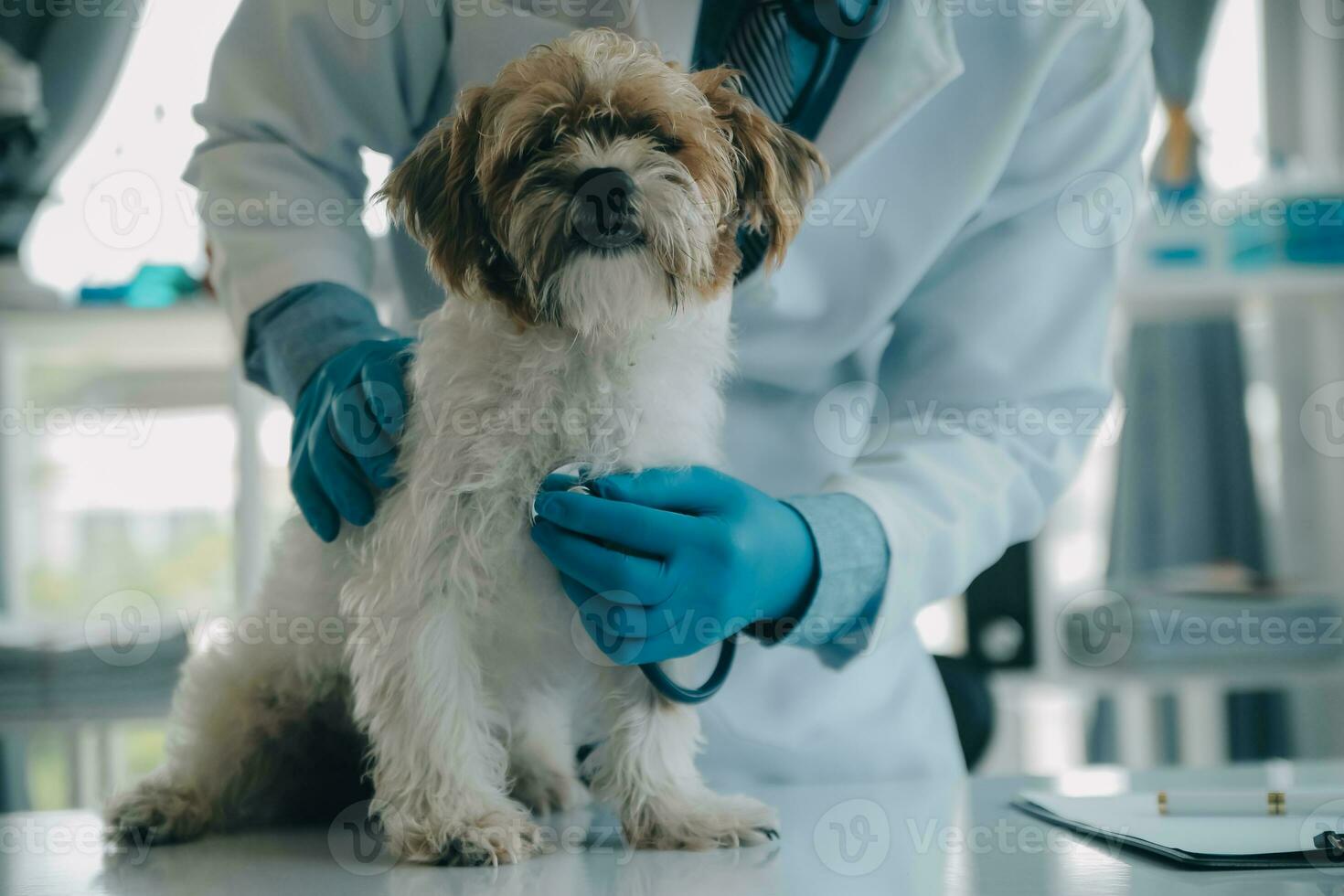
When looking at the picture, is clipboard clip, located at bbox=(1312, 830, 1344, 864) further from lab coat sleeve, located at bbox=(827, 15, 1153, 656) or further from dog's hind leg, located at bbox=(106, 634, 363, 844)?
dog's hind leg, located at bbox=(106, 634, 363, 844)

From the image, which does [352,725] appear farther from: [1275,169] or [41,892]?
[1275,169]

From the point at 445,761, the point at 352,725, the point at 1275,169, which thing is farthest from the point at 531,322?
the point at 1275,169

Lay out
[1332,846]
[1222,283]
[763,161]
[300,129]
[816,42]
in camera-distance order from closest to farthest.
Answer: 1. [1332,846]
2. [763,161]
3. [816,42]
4. [300,129]
5. [1222,283]

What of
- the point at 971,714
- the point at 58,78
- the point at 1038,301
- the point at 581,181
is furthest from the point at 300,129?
the point at 58,78

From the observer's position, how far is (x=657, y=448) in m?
0.99

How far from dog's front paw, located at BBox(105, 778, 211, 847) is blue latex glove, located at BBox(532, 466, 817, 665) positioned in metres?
0.46

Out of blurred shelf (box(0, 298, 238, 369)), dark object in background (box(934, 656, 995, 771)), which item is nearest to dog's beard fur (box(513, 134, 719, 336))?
dark object in background (box(934, 656, 995, 771))

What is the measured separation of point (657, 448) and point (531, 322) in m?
0.16

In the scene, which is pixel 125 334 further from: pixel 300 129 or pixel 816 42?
pixel 816 42

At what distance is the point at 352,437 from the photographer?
1.00 meters

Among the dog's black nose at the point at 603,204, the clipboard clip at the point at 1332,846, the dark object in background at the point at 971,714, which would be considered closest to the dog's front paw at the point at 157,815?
the dog's black nose at the point at 603,204

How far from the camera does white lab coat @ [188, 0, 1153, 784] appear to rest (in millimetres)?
1162

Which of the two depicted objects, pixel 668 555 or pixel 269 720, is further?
pixel 269 720

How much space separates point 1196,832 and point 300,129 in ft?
3.75
